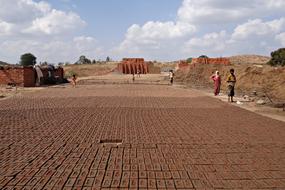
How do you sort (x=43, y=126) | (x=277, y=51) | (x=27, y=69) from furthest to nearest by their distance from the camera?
(x=277, y=51)
(x=27, y=69)
(x=43, y=126)

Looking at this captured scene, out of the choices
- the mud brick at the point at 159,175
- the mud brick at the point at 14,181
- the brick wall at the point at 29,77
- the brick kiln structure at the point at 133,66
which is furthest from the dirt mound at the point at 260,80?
the brick kiln structure at the point at 133,66

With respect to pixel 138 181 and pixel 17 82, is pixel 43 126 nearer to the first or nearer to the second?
pixel 138 181

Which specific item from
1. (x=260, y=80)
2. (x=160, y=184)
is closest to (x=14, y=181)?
(x=160, y=184)

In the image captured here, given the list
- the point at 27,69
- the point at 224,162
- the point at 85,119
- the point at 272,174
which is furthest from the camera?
the point at 27,69

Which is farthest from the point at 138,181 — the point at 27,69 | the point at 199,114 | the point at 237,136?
the point at 27,69

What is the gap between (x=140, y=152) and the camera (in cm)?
716

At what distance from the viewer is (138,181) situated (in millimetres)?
5383

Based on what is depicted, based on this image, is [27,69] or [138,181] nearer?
[138,181]

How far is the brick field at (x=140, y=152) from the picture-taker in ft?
17.8

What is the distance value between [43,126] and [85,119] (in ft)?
5.40

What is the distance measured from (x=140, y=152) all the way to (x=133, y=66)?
58.5 metres

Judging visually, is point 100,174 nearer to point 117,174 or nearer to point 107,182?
point 117,174

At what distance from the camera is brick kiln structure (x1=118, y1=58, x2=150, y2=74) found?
64.7 meters

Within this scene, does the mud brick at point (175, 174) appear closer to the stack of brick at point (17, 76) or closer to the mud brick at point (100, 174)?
the mud brick at point (100, 174)
